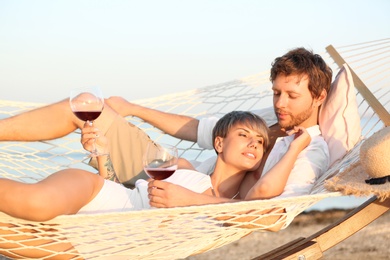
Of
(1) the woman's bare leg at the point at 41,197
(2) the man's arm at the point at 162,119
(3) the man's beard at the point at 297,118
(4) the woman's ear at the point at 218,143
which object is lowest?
(3) the man's beard at the point at 297,118

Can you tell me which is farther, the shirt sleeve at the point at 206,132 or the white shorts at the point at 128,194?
the shirt sleeve at the point at 206,132

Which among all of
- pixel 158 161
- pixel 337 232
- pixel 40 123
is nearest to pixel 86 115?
pixel 40 123

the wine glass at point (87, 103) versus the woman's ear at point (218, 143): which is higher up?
the wine glass at point (87, 103)

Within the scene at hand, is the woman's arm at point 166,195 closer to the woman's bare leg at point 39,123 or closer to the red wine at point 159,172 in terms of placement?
the red wine at point 159,172

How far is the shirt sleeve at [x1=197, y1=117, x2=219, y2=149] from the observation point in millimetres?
2750

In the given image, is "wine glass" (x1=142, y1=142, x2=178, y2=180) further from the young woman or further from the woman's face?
the woman's face

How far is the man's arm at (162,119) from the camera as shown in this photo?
2.86 meters

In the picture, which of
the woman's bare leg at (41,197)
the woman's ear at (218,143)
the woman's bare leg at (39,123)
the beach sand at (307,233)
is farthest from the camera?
the beach sand at (307,233)

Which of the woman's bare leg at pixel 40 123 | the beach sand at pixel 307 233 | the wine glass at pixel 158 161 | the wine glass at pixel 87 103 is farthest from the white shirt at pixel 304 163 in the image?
the beach sand at pixel 307 233

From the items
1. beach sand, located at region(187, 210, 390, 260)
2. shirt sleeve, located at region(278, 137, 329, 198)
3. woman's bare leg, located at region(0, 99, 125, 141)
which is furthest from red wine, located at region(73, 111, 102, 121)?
beach sand, located at region(187, 210, 390, 260)

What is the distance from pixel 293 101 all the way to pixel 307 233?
4.65m

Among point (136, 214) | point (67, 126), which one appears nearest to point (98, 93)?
point (67, 126)

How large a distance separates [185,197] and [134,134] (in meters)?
0.76

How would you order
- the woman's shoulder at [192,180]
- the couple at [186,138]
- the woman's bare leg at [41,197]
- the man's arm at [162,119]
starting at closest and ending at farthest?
the woman's bare leg at [41,197], the couple at [186,138], the woman's shoulder at [192,180], the man's arm at [162,119]
